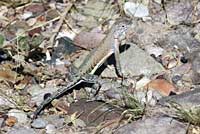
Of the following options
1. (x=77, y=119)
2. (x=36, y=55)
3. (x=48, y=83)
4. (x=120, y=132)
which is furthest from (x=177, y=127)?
(x=36, y=55)

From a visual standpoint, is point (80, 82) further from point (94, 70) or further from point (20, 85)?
point (20, 85)

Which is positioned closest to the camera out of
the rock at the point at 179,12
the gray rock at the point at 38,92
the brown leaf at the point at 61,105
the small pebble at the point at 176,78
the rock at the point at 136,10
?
the brown leaf at the point at 61,105

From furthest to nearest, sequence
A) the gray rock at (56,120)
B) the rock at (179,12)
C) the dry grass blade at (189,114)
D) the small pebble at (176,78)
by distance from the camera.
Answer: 1. the rock at (179,12)
2. the small pebble at (176,78)
3. the gray rock at (56,120)
4. the dry grass blade at (189,114)

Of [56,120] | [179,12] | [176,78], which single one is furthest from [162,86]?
[179,12]

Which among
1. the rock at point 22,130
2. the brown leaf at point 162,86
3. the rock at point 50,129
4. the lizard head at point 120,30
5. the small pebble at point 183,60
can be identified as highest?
the lizard head at point 120,30

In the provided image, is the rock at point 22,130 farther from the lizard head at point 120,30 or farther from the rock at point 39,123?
the lizard head at point 120,30

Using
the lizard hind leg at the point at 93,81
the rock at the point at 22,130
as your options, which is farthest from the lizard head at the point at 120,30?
the rock at the point at 22,130
